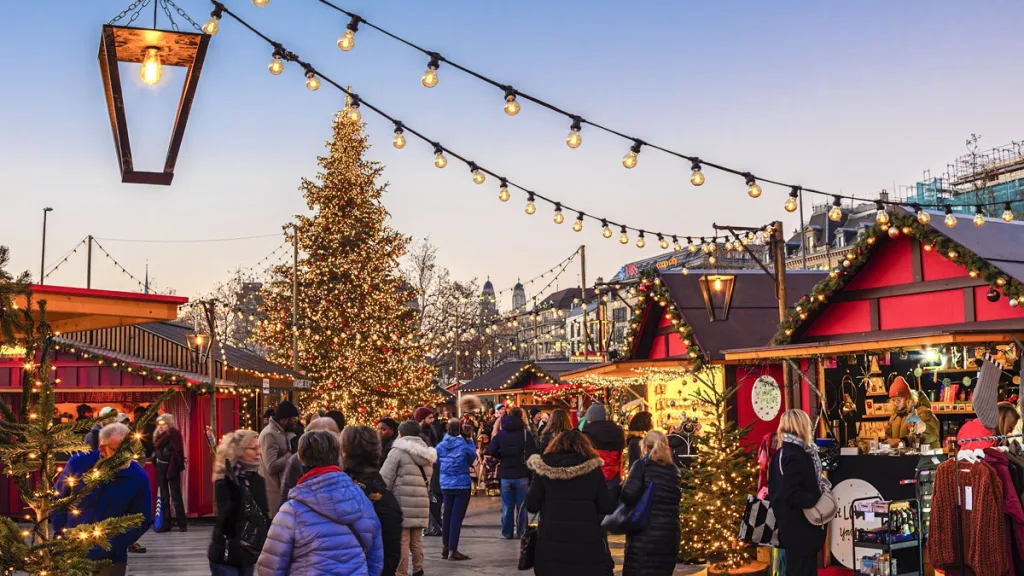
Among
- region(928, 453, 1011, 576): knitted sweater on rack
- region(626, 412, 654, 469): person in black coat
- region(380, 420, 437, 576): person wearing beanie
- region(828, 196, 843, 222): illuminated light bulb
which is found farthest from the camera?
region(626, 412, 654, 469): person in black coat

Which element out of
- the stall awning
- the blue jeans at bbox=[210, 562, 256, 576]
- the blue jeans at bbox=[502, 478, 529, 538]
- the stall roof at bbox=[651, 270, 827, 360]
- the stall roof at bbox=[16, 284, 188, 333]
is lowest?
the blue jeans at bbox=[502, 478, 529, 538]

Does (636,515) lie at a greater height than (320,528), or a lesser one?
lesser

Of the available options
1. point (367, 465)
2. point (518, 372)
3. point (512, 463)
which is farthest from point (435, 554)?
point (518, 372)

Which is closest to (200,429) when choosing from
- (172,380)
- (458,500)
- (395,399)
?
(172,380)

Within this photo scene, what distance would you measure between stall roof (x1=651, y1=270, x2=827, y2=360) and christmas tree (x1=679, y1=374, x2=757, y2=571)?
6.37m

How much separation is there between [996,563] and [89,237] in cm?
2705

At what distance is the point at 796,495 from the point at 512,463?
6.63 meters

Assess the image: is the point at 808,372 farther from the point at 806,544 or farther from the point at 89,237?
the point at 89,237

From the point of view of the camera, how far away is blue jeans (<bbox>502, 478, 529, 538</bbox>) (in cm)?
1462

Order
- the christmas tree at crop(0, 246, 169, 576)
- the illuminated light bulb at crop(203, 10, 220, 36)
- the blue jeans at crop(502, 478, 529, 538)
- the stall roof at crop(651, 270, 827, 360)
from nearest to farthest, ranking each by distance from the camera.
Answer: the christmas tree at crop(0, 246, 169, 576) < the illuminated light bulb at crop(203, 10, 220, 36) < the blue jeans at crop(502, 478, 529, 538) < the stall roof at crop(651, 270, 827, 360)

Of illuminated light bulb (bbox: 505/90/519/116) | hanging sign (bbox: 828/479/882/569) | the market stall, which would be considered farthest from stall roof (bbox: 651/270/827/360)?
illuminated light bulb (bbox: 505/90/519/116)

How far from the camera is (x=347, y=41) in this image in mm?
7523

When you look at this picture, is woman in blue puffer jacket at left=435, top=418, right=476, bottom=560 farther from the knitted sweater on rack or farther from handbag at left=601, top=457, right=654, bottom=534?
the knitted sweater on rack

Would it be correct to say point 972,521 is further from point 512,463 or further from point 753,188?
point 512,463
